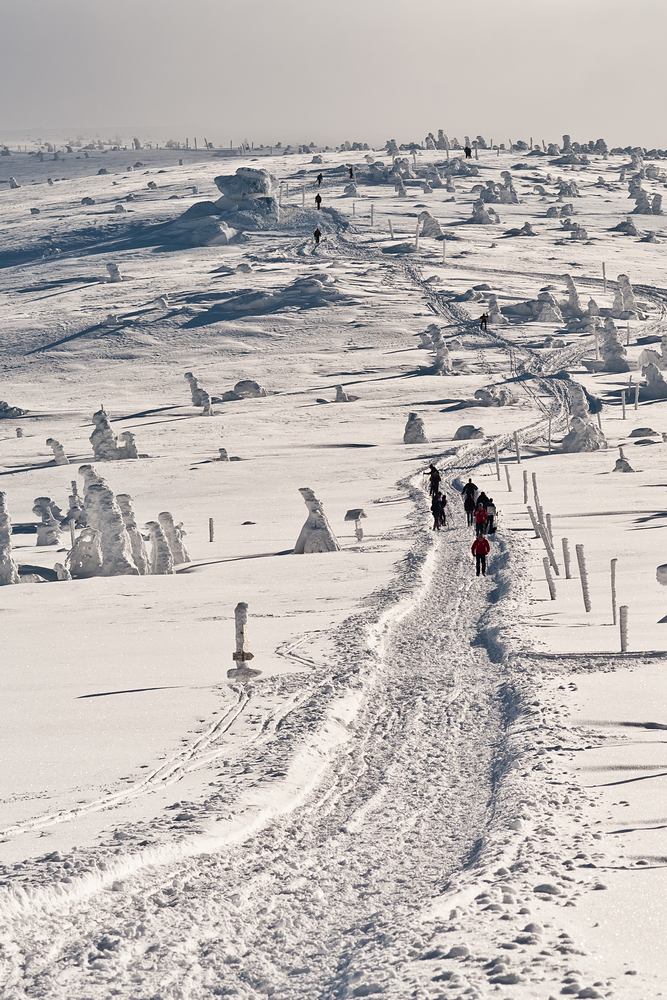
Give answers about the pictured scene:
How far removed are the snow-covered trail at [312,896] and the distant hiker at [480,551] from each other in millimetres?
10074

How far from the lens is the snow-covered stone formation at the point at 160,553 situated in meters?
29.5

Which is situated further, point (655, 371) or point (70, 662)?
point (655, 371)

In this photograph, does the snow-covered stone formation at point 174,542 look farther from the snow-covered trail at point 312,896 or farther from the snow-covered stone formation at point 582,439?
the snow-covered stone formation at point 582,439

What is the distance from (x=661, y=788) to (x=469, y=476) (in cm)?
3371

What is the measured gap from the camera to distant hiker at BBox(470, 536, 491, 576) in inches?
962

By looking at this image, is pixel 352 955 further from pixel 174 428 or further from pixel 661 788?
pixel 174 428

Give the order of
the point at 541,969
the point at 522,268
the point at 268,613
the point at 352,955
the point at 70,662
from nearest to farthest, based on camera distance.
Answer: the point at 541,969
the point at 352,955
the point at 70,662
the point at 268,613
the point at 522,268

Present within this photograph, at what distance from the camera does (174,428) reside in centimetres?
6450

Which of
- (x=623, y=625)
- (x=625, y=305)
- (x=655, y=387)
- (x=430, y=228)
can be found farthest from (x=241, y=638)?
(x=430, y=228)

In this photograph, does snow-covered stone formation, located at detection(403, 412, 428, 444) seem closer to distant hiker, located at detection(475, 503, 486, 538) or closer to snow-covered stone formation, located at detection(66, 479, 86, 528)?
snow-covered stone formation, located at detection(66, 479, 86, 528)

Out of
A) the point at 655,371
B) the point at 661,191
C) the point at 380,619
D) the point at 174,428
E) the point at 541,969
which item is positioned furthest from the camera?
the point at 661,191

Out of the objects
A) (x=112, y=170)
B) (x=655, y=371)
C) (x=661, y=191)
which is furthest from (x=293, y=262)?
(x=112, y=170)

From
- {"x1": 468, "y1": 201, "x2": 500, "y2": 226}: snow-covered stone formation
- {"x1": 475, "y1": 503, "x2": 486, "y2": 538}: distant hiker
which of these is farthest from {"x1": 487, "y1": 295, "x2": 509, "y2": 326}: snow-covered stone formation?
{"x1": 475, "y1": 503, "x2": 486, "y2": 538}: distant hiker

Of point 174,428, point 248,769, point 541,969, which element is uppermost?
point 541,969
